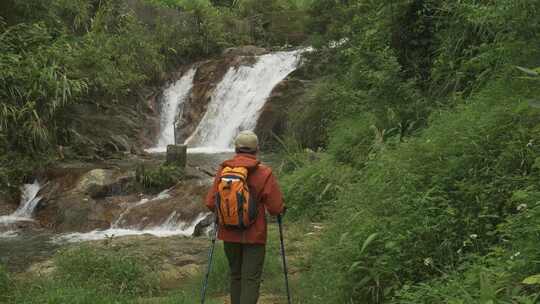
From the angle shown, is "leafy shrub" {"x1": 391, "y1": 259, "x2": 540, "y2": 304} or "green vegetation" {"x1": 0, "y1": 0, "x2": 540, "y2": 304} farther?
"green vegetation" {"x1": 0, "y1": 0, "x2": 540, "y2": 304}

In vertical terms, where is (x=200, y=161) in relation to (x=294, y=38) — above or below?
below

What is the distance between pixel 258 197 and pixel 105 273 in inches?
106

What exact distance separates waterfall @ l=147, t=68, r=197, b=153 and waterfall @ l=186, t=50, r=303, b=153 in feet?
2.79

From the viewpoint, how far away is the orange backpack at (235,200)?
434 centimetres

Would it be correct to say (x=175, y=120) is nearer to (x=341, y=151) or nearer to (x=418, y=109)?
(x=341, y=151)

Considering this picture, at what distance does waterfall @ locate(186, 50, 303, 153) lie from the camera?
18.5 m

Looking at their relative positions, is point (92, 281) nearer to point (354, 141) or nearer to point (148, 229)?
point (354, 141)

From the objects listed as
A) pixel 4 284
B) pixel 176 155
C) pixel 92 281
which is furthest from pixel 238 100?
pixel 4 284

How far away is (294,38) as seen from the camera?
24938 mm

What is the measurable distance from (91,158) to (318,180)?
830 centimetres

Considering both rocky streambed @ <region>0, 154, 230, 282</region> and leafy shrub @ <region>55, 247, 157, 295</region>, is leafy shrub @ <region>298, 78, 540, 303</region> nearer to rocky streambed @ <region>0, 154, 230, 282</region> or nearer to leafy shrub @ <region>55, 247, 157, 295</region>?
leafy shrub @ <region>55, 247, 157, 295</region>

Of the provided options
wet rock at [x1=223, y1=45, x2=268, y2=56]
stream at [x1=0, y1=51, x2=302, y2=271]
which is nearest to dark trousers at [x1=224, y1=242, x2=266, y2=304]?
stream at [x1=0, y1=51, x2=302, y2=271]

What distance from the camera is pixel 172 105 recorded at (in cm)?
2080

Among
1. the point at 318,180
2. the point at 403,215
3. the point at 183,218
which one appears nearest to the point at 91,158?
the point at 183,218
